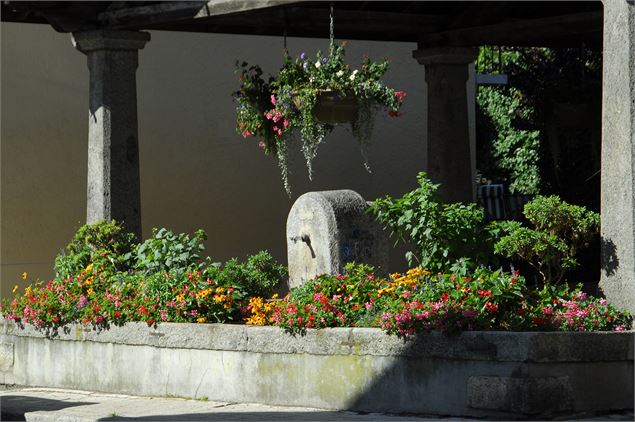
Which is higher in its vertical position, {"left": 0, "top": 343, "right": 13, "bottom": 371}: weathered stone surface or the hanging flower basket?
the hanging flower basket

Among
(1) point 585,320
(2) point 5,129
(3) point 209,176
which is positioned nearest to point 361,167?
(3) point 209,176

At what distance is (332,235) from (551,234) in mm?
2051

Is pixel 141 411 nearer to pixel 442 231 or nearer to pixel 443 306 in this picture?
pixel 443 306

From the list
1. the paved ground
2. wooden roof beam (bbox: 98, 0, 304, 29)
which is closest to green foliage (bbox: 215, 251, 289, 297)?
the paved ground

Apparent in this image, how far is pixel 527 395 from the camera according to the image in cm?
836

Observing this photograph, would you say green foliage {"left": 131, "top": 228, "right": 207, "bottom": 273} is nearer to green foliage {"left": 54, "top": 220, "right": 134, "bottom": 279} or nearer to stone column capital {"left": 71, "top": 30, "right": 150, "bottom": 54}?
green foliage {"left": 54, "top": 220, "right": 134, "bottom": 279}

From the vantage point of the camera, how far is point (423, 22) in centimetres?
1365

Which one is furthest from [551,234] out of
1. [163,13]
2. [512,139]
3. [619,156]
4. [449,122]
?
[512,139]

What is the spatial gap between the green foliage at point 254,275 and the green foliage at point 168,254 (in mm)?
299

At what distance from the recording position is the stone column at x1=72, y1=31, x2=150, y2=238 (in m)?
12.1

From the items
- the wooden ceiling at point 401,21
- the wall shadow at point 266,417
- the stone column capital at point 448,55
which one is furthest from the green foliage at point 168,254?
the stone column capital at point 448,55

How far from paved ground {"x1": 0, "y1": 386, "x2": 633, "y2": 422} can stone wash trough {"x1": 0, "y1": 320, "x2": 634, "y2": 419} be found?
13cm

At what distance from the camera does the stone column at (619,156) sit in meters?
8.75

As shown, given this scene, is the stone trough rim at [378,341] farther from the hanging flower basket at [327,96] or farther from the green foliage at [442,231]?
the hanging flower basket at [327,96]
